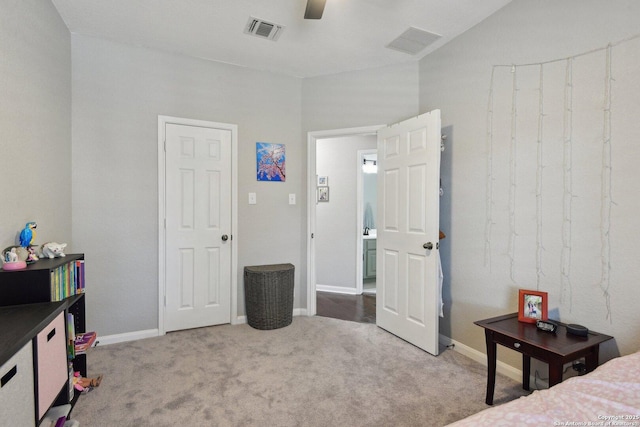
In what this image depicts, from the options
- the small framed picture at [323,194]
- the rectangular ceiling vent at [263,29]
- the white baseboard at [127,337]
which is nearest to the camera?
the rectangular ceiling vent at [263,29]

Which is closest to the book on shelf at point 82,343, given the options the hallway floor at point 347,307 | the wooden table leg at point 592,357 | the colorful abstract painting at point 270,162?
the colorful abstract painting at point 270,162

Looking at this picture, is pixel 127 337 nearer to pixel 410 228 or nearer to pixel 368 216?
pixel 410 228

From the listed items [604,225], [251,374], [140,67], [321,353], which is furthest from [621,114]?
[140,67]

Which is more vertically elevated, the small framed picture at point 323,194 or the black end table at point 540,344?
the small framed picture at point 323,194

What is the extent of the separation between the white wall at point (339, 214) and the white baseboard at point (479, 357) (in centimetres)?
191

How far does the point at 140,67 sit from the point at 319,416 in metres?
3.13

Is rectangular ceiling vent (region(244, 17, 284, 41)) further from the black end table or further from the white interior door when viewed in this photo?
the black end table

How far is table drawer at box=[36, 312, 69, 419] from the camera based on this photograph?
4.16 ft

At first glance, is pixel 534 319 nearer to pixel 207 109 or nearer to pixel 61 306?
pixel 61 306

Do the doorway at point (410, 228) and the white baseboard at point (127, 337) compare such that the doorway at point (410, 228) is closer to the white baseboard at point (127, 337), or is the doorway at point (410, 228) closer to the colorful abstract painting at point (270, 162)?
the colorful abstract painting at point (270, 162)

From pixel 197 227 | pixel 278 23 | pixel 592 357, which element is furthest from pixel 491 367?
Result: pixel 278 23

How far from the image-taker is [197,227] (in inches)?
126

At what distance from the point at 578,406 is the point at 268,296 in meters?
2.58

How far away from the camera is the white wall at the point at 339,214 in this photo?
462 cm
